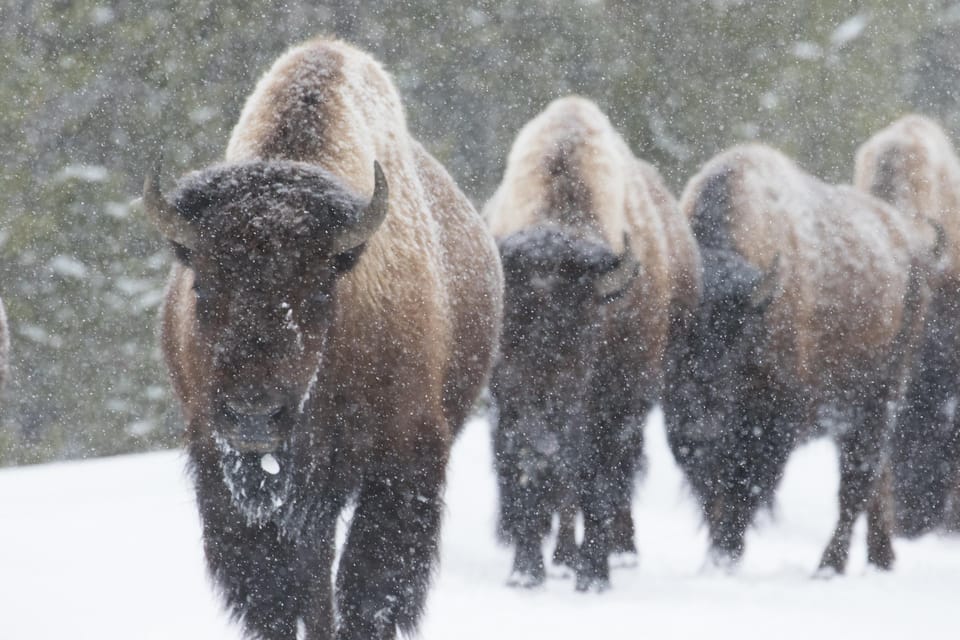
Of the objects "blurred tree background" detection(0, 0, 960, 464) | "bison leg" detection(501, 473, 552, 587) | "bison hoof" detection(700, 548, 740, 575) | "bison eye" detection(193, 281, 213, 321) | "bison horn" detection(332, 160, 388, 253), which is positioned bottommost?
"blurred tree background" detection(0, 0, 960, 464)

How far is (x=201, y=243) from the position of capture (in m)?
3.57

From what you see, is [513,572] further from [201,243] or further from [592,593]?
[201,243]

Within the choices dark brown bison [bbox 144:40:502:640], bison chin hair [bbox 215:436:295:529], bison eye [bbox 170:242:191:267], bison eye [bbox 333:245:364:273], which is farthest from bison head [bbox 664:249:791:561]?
bison eye [bbox 170:242:191:267]

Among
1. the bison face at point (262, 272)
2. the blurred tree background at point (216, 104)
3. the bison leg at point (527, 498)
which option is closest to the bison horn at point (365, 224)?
the bison face at point (262, 272)

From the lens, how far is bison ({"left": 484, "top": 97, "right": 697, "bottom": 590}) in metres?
6.17

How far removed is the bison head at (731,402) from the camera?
7.33 m

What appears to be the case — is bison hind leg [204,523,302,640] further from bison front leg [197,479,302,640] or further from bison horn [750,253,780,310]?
bison horn [750,253,780,310]

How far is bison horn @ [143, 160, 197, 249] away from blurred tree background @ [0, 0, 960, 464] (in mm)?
9980

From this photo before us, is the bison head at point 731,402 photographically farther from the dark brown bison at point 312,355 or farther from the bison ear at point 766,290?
the dark brown bison at point 312,355

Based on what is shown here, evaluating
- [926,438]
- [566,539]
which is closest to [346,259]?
[566,539]

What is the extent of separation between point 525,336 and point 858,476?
8.17 ft

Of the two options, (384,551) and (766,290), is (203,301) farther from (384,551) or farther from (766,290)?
(766,290)

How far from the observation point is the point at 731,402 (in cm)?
738

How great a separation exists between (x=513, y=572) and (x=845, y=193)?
3.56 metres
